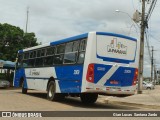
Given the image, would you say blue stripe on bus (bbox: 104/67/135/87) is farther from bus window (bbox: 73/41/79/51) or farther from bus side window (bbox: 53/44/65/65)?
bus side window (bbox: 53/44/65/65)

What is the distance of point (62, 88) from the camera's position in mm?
18141

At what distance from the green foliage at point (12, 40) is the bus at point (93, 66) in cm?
2763

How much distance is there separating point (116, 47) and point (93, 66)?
5.18 ft

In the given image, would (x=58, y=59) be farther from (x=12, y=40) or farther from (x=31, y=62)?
(x=12, y=40)

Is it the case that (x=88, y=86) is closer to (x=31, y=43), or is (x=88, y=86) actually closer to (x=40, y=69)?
(x=40, y=69)

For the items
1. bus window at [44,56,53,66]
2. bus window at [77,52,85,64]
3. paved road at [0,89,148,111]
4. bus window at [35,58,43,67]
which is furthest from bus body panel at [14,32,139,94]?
bus window at [35,58,43,67]

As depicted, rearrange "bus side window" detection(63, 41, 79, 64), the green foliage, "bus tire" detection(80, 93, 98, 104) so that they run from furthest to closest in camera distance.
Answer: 1. the green foliage
2. "bus tire" detection(80, 93, 98, 104)
3. "bus side window" detection(63, 41, 79, 64)

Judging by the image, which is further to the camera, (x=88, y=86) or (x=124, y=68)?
(x=124, y=68)

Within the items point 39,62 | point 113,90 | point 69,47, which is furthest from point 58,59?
point 113,90

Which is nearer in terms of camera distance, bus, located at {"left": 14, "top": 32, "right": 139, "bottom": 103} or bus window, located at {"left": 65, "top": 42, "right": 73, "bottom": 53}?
bus, located at {"left": 14, "top": 32, "right": 139, "bottom": 103}

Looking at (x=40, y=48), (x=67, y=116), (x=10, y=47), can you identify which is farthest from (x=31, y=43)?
(x=67, y=116)

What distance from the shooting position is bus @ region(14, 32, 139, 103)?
16.2 metres

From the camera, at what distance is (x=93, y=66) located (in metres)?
16.1

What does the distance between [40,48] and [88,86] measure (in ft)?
22.0
